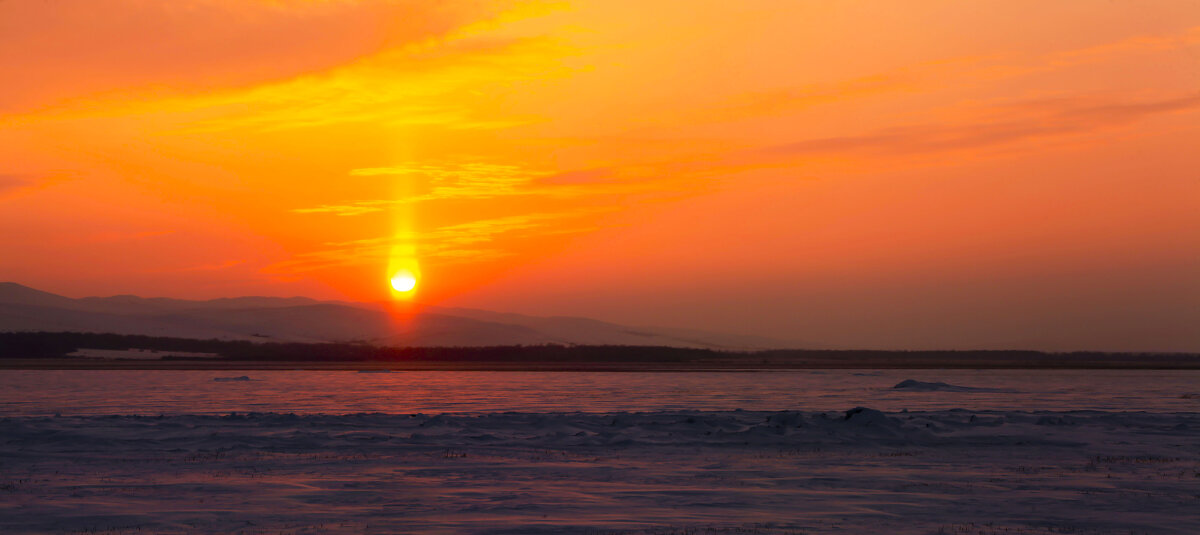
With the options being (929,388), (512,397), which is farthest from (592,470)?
(929,388)

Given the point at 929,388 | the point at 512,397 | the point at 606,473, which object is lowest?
the point at 606,473

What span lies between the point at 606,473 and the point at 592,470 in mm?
717

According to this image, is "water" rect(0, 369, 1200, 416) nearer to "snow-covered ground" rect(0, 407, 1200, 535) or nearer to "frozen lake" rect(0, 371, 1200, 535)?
"frozen lake" rect(0, 371, 1200, 535)

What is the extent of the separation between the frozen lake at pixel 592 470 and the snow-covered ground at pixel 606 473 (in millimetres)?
99

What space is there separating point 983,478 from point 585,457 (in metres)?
12.0

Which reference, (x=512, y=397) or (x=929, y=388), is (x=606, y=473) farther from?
(x=929, y=388)

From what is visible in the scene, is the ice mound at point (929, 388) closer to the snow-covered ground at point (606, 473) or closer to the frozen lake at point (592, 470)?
the frozen lake at point (592, 470)

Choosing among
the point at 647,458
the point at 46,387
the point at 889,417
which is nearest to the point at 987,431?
the point at 889,417

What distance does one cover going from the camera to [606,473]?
2789 cm

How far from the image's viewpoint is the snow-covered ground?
19938 mm

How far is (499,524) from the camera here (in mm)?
19484

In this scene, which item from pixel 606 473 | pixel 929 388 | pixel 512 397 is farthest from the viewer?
pixel 929 388

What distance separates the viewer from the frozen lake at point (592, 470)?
20.0 metres

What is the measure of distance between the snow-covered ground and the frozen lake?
99mm
